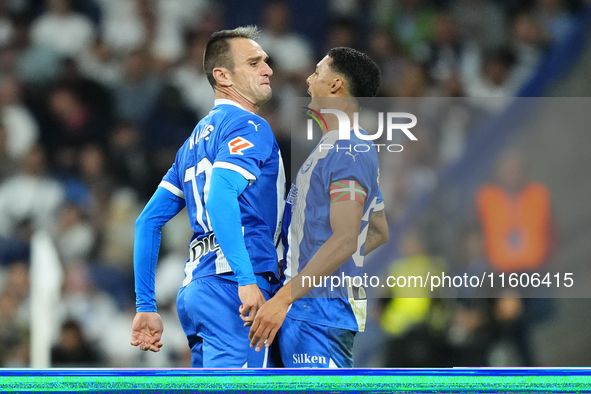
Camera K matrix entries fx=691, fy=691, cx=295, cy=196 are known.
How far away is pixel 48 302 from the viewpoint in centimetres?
516

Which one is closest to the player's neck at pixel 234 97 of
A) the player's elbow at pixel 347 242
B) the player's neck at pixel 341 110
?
the player's neck at pixel 341 110

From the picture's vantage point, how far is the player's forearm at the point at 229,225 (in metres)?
2.30

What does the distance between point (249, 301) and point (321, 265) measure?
28 centimetres

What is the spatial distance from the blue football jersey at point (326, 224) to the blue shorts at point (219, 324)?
7.1 inches

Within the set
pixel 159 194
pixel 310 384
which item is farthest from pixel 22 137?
pixel 310 384

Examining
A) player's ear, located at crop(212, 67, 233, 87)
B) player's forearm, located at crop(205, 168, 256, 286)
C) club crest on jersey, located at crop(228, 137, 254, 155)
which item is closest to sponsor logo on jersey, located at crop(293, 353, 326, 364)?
player's forearm, located at crop(205, 168, 256, 286)

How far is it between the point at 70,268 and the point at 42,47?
213cm

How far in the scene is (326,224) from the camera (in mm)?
2529

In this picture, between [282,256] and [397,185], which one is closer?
[282,256]

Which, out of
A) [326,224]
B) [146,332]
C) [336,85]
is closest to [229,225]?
[326,224]

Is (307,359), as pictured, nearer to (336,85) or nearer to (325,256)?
(325,256)

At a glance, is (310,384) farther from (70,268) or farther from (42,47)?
(42,47)

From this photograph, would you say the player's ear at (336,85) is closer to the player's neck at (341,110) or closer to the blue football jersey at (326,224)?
the player's neck at (341,110)

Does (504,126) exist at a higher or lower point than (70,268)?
higher
